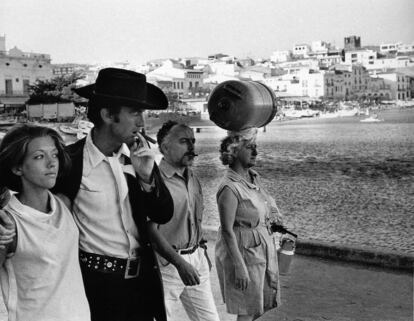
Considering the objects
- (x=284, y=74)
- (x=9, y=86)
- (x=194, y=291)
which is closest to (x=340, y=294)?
(x=194, y=291)

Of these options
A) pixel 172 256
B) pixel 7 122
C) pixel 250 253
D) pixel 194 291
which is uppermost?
pixel 7 122

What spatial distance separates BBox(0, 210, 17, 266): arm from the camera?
5.70ft

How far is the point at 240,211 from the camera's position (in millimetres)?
2879

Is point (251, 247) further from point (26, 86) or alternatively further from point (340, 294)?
point (26, 86)

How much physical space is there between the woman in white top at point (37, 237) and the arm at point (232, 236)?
1002 mm

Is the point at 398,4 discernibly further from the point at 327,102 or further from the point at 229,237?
the point at 327,102

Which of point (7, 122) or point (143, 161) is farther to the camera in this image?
point (7, 122)

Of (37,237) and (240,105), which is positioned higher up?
(240,105)

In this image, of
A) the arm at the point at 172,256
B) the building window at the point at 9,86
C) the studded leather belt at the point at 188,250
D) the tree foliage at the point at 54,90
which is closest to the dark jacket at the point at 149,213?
the arm at the point at 172,256

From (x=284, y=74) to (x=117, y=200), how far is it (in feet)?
32.3

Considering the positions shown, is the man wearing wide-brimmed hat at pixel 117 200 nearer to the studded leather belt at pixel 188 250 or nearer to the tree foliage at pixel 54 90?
the studded leather belt at pixel 188 250

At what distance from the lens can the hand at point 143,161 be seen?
6.82ft

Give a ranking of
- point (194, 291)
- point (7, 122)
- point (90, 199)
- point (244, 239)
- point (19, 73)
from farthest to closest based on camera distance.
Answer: point (19, 73), point (7, 122), point (244, 239), point (194, 291), point (90, 199)

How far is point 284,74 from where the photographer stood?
11602 millimetres
